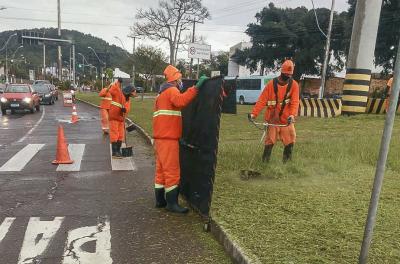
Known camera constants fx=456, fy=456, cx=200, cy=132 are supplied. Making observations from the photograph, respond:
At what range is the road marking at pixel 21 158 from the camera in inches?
346

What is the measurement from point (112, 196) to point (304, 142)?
569cm

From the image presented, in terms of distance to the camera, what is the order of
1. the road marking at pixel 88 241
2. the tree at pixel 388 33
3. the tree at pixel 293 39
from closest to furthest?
the road marking at pixel 88 241 → the tree at pixel 388 33 → the tree at pixel 293 39

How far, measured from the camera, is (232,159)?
8.59 metres

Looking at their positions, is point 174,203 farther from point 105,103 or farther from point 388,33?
point 388,33

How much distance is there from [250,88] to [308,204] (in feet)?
118

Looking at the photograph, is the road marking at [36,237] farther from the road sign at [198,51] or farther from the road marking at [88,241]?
the road sign at [198,51]

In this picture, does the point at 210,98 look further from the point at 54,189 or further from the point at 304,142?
the point at 304,142

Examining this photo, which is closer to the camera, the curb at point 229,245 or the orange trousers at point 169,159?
the curb at point 229,245

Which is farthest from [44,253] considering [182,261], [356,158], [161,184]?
[356,158]

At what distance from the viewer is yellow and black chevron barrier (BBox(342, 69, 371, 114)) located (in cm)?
1642

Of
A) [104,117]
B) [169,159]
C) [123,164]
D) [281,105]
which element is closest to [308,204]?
[169,159]

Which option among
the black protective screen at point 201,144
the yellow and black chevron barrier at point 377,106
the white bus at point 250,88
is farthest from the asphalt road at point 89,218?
the white bus at point 250,88

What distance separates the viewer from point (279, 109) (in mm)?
7586

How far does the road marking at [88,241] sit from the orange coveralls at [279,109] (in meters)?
3.39
